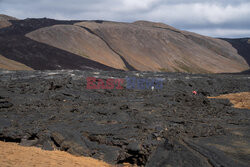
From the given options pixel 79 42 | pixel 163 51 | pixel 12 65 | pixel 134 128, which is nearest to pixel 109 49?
pixel 79 42

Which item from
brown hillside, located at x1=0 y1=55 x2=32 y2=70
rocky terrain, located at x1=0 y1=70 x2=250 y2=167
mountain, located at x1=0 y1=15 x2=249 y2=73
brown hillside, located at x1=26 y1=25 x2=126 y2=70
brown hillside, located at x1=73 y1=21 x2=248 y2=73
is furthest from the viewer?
brown hillside, located at x1=73 y1=21 x2=248 y2=73

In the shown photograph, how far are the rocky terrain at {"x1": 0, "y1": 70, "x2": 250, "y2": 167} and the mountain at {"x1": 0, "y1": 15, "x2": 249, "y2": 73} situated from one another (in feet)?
103

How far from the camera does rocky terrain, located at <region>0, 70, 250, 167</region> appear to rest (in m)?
7.48

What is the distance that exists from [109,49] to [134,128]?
53924 millimetres

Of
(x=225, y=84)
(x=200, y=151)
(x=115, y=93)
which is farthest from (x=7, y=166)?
(x=225, y=84)

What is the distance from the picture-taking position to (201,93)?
838 inches

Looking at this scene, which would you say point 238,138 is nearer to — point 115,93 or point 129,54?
point 115,93

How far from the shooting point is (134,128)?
949cm

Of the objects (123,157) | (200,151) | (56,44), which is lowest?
(123,157)

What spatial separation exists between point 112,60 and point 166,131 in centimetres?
4791

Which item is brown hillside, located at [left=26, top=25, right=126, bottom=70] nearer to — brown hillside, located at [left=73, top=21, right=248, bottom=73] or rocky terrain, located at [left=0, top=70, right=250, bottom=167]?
brown hillside, located at [left=73, top=21, right=248, bottom=73]

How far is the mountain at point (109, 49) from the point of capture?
157ft

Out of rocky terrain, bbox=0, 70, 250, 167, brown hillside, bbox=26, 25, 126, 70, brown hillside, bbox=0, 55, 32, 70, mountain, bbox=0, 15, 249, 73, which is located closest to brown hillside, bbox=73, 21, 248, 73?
mountain, bbox=0, 15, 249, 73

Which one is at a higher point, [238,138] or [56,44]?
[56,44]
